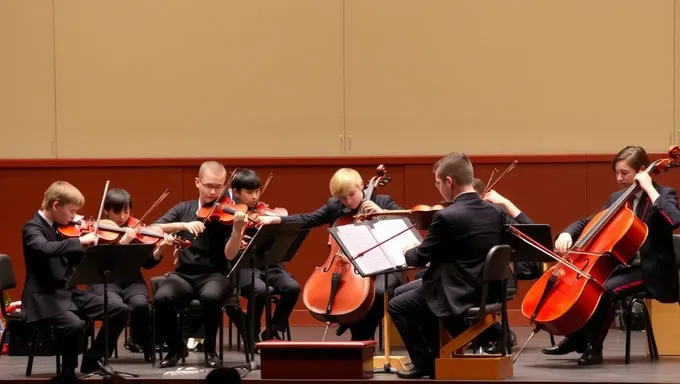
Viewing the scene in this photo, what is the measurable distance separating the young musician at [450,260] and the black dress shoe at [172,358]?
1.39 metres

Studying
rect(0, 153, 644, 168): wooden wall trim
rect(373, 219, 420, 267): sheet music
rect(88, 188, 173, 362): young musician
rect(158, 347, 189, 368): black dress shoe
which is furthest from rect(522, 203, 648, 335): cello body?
rect(0, 153, 644, 168): wooden wall trim

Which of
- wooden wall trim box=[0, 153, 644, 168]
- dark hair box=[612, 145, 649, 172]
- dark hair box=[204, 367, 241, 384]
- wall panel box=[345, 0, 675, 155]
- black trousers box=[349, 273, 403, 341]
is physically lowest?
black trousers box=[349, 273, 403, 341]

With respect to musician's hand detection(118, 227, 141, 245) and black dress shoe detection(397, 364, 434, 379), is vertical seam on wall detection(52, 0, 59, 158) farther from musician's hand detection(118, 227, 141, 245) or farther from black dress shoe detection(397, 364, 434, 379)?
black dress shoe detection(397, 364, 434, 379)

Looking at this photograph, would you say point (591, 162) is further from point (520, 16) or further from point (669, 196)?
point (669, 196)

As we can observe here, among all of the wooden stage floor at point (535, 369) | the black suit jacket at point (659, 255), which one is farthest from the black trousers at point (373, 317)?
the black suit jacket at point (659, 255)

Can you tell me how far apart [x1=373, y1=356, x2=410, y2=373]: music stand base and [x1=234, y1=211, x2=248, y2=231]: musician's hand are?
105cm

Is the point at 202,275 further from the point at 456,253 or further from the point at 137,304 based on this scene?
the point at 456,253

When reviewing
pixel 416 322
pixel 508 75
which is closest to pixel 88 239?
pixel 416 322

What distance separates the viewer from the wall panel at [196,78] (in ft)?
28.2

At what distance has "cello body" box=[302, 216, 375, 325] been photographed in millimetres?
5973

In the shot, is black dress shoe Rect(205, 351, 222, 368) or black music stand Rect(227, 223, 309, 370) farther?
black dress shoe Rect(205, 351, 222, 368)

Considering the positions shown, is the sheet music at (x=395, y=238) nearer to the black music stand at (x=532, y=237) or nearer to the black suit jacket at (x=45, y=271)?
the black music stand at (x=532, y=237)

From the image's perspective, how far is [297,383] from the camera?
548cm

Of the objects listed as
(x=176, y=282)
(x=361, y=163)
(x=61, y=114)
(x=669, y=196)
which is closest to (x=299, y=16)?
(x=361, y=163)
